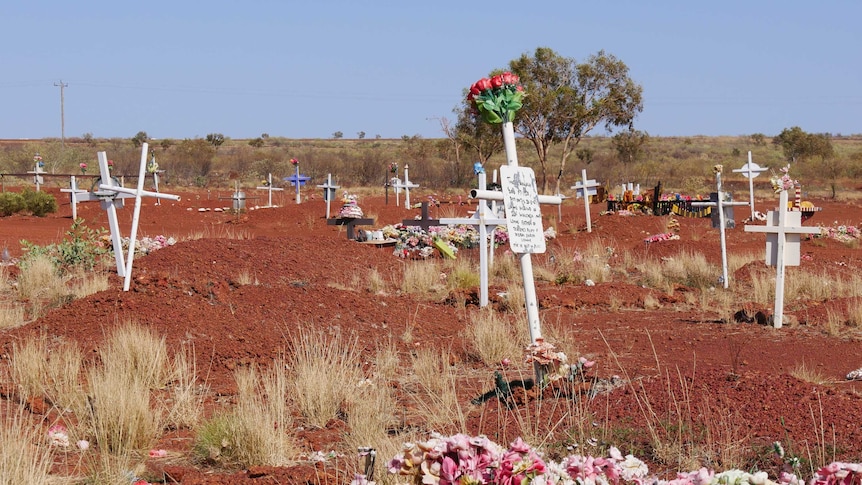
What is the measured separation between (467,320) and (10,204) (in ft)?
75.3

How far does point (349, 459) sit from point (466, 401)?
1872 millimetres

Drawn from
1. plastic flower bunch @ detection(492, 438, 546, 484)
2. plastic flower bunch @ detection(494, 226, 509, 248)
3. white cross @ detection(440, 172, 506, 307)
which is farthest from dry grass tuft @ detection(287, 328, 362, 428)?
plastic flower bunch @ detection(494, 226, 509, 248)

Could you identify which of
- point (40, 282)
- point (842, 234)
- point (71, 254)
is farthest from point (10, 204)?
point (842, 234)

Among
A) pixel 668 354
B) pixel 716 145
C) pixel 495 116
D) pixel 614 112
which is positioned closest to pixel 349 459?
pixel 495 116

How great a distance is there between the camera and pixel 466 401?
726cm

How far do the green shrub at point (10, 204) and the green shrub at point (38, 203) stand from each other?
0.58 feet

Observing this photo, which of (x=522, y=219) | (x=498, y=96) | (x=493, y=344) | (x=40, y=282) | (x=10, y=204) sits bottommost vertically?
(x=493, y=344)

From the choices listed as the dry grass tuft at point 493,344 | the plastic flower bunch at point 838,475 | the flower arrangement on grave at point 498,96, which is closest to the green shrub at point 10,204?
the dry grass tuft at point 493,344

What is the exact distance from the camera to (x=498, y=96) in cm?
725

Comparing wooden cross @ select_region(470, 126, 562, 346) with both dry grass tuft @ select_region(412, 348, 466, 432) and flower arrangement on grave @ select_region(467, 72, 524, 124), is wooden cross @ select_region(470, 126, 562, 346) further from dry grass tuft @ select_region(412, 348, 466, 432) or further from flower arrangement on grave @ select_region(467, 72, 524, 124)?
dry grass tuft @ select_region(412, 348, 466, 432)

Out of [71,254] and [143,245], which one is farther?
[143,245]

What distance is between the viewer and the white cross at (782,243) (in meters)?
10.8

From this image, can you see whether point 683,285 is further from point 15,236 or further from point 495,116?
point 15,236

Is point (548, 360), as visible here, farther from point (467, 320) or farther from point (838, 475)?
point (467, 320)
